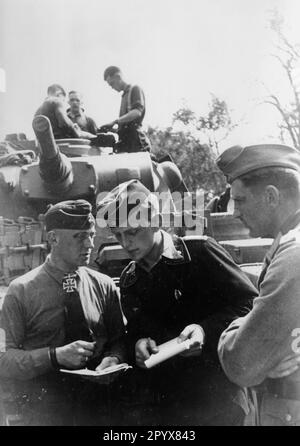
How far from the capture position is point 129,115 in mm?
4656

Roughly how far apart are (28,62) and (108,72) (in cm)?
68

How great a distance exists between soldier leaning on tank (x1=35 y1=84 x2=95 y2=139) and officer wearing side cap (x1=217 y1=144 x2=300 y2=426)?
2131 mm

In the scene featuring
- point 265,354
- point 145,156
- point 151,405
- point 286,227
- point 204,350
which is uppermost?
point 145,156

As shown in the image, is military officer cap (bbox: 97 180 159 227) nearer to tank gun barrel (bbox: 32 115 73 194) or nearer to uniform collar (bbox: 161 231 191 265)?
uniform collar (bbox: 161 231 191 265)

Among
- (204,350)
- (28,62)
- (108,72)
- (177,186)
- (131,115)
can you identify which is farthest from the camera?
(177,186)

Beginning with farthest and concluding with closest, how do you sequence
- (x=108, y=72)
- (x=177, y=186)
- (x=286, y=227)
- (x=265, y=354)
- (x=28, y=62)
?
(x=177, y=186) → (x=108, y=72) → (x=28, y=62) → (x=286, y=227) → (x=265, y=354)

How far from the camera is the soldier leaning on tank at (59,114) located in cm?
402

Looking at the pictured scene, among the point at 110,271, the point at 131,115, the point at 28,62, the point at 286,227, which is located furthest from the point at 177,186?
the point at 286,227

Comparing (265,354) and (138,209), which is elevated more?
(138,209)

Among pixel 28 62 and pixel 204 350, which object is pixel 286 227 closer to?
pixel 204 350

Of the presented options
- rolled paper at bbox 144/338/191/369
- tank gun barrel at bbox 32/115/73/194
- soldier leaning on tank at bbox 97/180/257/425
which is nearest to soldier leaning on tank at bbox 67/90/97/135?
tank gun barrel at bbox 32/115/73/194

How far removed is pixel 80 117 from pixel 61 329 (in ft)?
9.75

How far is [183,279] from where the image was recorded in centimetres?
267

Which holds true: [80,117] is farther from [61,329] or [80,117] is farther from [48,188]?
[61,329]
